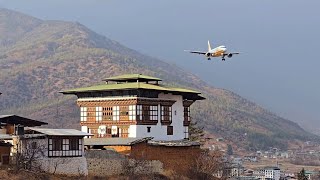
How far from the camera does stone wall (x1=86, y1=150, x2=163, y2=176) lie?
5872 cm

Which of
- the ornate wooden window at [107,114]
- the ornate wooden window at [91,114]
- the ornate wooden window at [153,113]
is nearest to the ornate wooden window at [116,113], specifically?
the ornate wooden window at [107,114]

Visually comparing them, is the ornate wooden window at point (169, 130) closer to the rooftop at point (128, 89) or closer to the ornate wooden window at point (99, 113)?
the rooftop at point (128, 89)

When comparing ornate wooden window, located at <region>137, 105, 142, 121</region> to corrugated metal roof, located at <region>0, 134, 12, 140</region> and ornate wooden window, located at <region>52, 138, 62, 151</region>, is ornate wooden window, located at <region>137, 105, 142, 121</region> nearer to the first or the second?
ornate wooden window, located at <region>52, 138, 62, 151</region>

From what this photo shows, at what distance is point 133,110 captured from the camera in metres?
70.4

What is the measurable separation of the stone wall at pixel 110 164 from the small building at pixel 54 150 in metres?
1.11

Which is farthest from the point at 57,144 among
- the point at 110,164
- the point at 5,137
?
the point at 110,164

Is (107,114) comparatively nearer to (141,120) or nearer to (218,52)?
(141,120)

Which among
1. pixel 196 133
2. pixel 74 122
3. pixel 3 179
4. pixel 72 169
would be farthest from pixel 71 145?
pixel 74 122

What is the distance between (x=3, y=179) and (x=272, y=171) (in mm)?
147827

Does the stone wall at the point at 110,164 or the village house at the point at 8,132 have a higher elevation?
the village house at the point at 8,132

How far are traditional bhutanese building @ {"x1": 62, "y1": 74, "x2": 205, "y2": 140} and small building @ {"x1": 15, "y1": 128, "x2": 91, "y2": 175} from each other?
517 inches

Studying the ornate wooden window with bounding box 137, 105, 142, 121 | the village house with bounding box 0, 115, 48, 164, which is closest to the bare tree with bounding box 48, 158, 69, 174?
the village house with bounding box 0, 115, 48, 164

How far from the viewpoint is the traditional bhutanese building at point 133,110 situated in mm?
70625

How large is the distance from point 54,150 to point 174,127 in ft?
72.9
